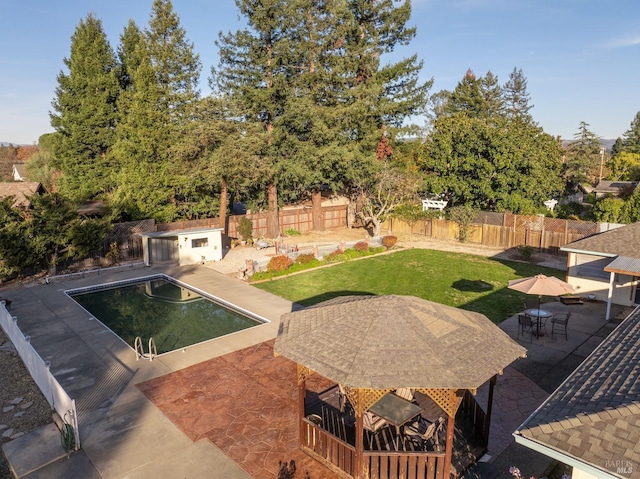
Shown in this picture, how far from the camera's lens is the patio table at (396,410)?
8.12 metres

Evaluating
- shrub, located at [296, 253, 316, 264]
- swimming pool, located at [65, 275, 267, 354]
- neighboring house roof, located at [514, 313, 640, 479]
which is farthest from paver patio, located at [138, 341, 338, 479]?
shrub, located at [296, 253, 316, 264]

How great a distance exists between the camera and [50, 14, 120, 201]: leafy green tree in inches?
1423

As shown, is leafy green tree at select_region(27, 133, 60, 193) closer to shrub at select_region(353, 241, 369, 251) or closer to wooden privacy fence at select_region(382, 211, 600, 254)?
shrub at select_region(353, 241, 369, 251)

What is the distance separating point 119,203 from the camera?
27.8 meters

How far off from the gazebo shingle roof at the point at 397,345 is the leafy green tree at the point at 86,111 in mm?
33475

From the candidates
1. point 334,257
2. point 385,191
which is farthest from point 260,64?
point 334,257

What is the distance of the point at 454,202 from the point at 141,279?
24852 mm

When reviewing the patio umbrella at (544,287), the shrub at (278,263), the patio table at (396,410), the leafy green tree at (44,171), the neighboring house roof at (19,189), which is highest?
the leafy green tree at (44,171)

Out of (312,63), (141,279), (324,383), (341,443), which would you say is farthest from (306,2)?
(341,443)

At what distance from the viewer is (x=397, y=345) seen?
301 inches

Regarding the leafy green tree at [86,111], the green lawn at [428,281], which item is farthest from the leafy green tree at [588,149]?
the leafy green tree at [86,111]

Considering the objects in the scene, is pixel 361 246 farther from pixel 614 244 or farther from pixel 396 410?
pixel 396 410

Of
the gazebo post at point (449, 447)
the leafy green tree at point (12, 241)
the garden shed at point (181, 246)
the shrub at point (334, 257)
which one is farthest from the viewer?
the shrub at point (334, 257)

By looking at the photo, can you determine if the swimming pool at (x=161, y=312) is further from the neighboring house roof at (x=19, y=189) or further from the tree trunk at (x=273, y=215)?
the neighboring house roof at (x=19, y=189)
